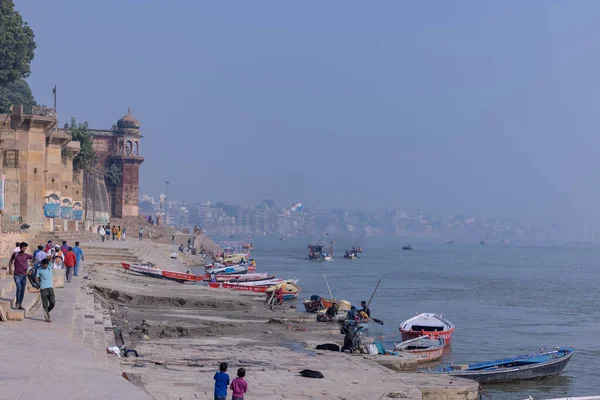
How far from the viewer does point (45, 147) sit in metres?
41.5

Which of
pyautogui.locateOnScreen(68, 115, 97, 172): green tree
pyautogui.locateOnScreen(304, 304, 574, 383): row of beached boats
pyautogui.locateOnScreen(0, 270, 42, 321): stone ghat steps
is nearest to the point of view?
pyautogui.locateOnScreen(0, 270, 42, 321): stone ghat steps

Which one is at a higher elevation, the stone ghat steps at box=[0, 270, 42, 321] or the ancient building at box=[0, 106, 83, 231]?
the ancient building at box=[0, 106, 83, 231]

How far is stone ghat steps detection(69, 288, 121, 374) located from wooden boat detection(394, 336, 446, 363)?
9448mm

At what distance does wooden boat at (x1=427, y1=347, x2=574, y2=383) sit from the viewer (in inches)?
891

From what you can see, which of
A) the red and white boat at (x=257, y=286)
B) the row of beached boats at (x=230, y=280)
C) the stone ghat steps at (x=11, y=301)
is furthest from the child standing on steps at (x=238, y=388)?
the red and white boat at (x=257, y=286)

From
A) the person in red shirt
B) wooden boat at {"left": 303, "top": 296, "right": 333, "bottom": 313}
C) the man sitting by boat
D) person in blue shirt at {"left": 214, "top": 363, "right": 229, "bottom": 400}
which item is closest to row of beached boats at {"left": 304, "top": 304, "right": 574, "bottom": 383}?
the man sitting by boat

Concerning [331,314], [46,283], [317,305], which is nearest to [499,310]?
[317,305]

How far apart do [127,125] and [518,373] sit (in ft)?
242

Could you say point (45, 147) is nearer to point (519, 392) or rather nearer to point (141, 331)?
point (141, 331)

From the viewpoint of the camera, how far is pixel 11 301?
17828 millimetres

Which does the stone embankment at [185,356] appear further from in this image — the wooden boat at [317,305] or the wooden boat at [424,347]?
the wooden boat at [317,305]

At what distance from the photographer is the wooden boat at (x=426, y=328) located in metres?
30.4

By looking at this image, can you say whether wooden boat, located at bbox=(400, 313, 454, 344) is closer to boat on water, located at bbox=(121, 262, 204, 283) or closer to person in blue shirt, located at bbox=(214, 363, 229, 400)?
Answer: boat on water, located at bbox=(121, 262, 204, 283)

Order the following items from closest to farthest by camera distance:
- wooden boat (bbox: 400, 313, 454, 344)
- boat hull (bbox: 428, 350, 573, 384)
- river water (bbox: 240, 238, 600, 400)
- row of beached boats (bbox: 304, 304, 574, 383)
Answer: boat hull (bbox: 428, 350, 573, 384) < row of beached boats (bbox: 304, 304, 574, 383) < river water (bbox: 240, 238, 600, 400) < wooden boat (bbox: 400, 313, 454, 344)
